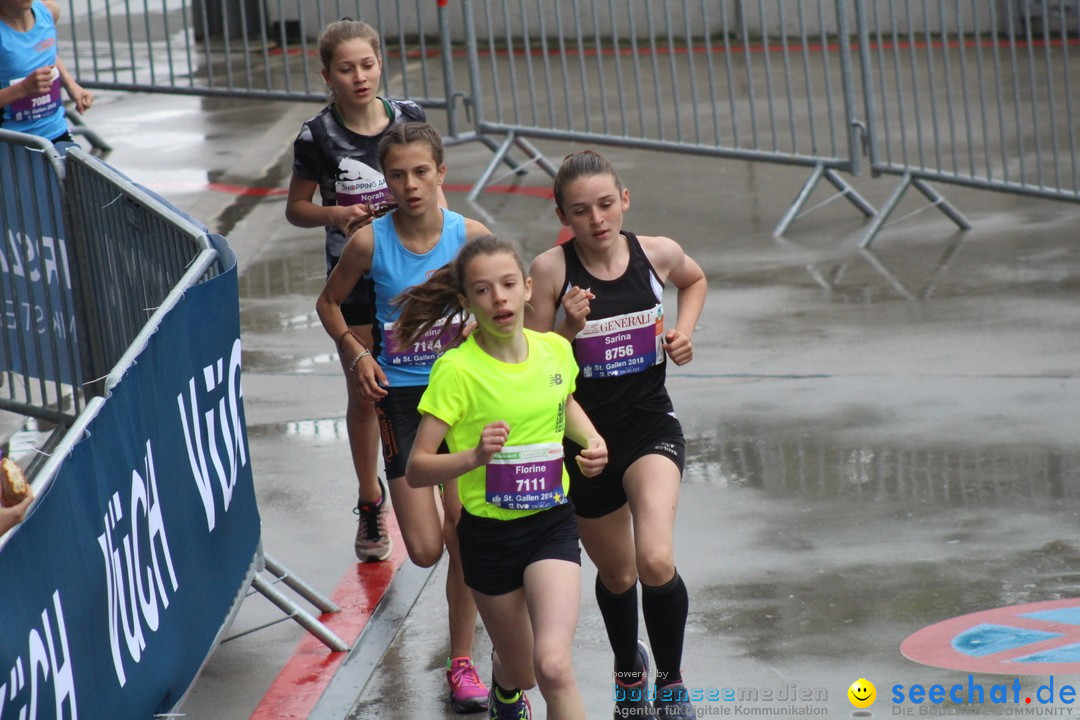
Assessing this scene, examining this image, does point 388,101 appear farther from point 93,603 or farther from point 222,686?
point 93,603

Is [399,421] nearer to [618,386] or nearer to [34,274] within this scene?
[618,386]

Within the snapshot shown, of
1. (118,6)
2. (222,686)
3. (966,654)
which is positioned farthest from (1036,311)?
(118,6)

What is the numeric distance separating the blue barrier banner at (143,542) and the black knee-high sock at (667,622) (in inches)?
51.4

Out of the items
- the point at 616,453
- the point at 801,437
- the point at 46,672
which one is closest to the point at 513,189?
the point at 801,437

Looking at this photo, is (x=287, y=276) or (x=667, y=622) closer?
(x=667, y=622)

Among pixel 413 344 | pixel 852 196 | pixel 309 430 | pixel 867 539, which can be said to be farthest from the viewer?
pixel 852 196

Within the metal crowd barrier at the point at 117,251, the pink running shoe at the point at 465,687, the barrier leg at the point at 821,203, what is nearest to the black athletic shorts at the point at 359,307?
the metal crowd barrier at the point at 117,251

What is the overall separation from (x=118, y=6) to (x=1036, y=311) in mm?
17032

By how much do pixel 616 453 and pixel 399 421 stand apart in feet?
2.72

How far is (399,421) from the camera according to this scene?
5.16m

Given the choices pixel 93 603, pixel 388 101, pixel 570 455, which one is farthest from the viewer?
pixel 388 101

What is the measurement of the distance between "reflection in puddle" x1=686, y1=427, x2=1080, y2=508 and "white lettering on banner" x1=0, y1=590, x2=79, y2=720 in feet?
11.9

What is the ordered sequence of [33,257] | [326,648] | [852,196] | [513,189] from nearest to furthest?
[326,648] → [33,257] → [852,196] → [513,189]

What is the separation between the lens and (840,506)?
6.29 meters
